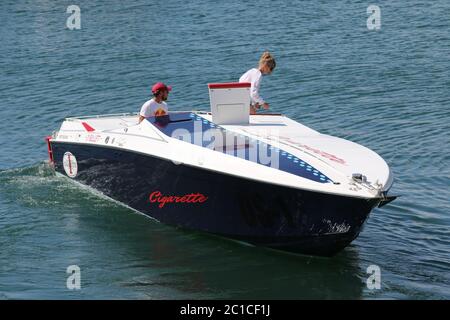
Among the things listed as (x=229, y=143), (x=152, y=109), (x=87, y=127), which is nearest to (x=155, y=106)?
(x=152, y=109)

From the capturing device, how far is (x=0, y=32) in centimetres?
2697

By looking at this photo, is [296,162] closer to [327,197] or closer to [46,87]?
[327,197]

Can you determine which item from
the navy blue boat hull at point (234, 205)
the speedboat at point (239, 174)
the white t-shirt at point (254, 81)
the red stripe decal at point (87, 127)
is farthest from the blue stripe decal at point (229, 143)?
the red stripe decal at point (87, 127)

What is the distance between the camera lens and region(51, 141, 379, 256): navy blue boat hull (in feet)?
34.9

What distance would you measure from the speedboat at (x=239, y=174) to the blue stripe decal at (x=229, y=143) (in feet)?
0.04

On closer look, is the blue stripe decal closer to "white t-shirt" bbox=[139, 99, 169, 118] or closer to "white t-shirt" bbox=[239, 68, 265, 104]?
"white t-shirt" bbox=[139, 99, 169, 118]

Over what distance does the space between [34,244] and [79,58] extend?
40.4 ft

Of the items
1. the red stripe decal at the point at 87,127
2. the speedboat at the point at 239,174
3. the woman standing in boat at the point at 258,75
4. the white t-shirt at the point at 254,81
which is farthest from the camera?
the red stripe decal at the point at 87,127

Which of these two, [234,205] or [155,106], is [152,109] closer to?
[155,106]

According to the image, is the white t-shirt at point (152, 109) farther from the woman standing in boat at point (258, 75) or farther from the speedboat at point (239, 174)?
the woman standing in boat at point (258, 75)

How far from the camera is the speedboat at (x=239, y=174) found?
10625mm

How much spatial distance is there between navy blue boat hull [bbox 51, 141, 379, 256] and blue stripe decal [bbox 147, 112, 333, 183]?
370 mm

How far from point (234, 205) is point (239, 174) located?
0.51m

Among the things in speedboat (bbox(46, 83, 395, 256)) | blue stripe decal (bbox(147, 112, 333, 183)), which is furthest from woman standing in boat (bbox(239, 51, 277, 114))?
blue stripe decal (bbox(147, 112, 333, 183))
